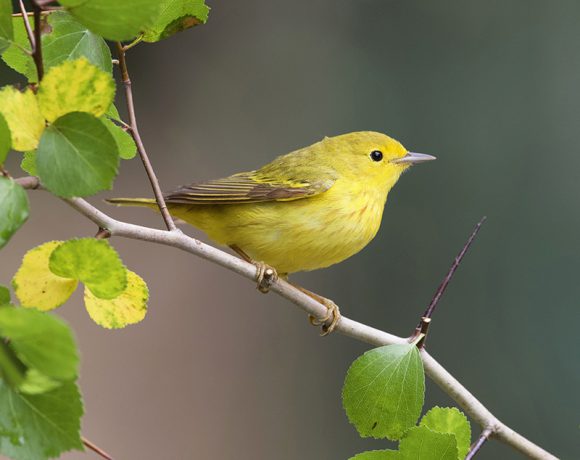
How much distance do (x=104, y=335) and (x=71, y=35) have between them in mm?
4379

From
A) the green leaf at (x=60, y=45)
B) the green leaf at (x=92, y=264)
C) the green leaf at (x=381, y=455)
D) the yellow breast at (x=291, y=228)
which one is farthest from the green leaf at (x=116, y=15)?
the yellow breast at (x=291, y=228)

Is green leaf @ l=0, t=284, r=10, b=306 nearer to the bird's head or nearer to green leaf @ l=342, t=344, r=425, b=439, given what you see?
green leaf @ l=342, t=344, r=425, b=439

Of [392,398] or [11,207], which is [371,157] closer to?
[392,398]

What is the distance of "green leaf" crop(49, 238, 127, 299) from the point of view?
915 millimetres

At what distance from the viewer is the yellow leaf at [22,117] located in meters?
0.88

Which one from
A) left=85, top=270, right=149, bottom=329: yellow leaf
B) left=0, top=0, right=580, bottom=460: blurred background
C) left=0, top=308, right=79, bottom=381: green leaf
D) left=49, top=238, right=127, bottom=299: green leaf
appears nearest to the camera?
left=0, top=308, right=79, bottom=381: green leaf

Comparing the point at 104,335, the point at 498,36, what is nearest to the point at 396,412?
the point at 104,335

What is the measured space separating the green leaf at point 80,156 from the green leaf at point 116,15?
0.09 metres

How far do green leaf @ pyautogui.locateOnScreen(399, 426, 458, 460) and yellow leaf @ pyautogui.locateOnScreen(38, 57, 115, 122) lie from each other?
25.9 inches

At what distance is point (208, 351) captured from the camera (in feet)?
18.4

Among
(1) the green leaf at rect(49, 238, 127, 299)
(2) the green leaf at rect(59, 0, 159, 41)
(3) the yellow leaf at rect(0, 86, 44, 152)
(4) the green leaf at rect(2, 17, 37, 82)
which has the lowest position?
(1) the green leaf at rect(49, 238, 127, 299)

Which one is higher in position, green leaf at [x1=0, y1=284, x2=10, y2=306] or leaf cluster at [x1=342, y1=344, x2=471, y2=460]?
leaf cluster at [x1=342, y1=344, x2=471, y2=460]

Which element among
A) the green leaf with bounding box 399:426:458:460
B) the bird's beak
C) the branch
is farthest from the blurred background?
the green leaf with bounding box 399:426:458:460

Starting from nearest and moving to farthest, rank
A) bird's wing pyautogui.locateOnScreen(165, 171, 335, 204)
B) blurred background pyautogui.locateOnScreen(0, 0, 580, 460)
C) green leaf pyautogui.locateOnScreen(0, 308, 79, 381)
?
1. green leaf pyautogui.locateOnScreen(0, 308, 79, 381)
2. bird's wing pyautogui.locateOnScreen(165, 171, 335, 204)
3. blurred background pyautogui.locateOnScreen(0, 0, 580, 460)
